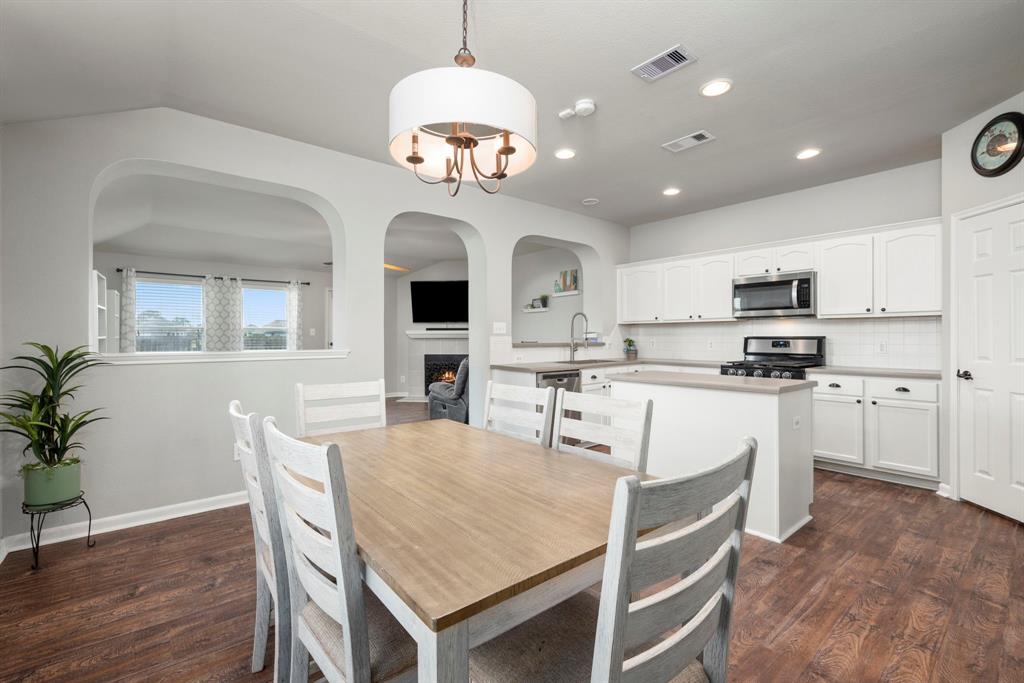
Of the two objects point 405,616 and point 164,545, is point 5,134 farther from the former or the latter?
point 405,616

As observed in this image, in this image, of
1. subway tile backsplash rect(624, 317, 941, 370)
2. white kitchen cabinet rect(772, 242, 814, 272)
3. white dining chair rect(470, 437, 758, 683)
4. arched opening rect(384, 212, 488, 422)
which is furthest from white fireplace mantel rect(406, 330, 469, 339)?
white dining chair rect(470, 437, 758, 683)

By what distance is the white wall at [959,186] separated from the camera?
8.93ft

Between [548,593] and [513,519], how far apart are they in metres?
0.20

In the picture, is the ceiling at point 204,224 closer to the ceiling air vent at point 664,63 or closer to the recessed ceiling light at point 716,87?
the ceiling air vent at point 664,63

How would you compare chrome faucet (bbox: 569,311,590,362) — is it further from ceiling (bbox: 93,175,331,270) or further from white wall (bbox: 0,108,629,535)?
ceiling (bbox: 93,175,331,270)

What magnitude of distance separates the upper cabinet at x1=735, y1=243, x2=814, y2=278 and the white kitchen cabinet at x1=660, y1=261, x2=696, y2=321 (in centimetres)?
51

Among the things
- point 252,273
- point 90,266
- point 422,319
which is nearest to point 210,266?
point 252,273

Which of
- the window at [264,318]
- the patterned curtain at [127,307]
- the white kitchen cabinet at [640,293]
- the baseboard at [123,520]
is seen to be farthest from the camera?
the window at [264,318]

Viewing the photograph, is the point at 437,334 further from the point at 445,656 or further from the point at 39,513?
the point at 445,656

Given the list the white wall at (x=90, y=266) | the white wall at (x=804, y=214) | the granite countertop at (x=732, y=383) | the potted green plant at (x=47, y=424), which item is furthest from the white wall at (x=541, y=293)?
the potted green plant at (x=47, y=424)

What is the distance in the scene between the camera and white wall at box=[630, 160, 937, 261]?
3766 mm

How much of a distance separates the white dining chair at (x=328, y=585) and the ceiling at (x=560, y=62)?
1.92 meters

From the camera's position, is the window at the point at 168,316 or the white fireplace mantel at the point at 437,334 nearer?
the window at the point at 168,316

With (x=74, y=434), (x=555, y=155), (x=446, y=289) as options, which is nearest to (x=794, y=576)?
(x=555, y=155)
